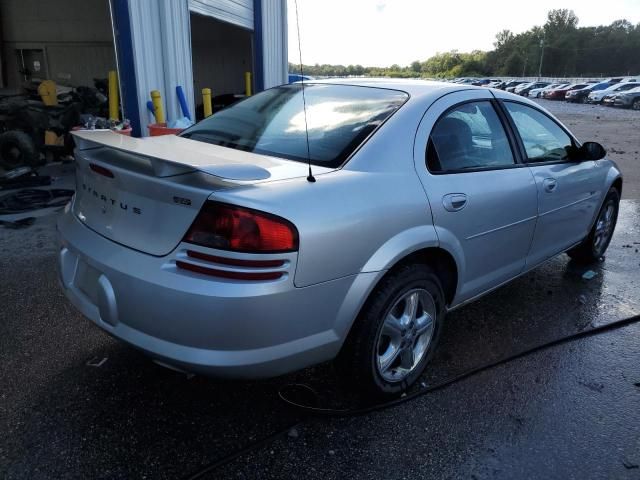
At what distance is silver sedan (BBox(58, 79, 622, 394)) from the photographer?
76.7 inches

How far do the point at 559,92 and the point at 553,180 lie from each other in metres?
45.4

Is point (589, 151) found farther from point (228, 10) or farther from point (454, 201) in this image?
point (228, 10)

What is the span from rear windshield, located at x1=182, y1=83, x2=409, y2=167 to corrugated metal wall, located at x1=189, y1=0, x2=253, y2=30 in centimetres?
582

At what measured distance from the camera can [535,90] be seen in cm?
4731

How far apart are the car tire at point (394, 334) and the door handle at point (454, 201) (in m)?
0.34

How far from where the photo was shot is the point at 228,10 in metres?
9.66

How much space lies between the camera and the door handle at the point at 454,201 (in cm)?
263

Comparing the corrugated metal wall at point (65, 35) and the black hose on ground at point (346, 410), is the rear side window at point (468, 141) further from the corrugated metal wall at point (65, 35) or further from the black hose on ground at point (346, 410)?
the corrugated metal wall at point (65, 35)

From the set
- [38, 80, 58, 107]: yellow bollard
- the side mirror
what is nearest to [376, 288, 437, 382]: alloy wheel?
the side mirror

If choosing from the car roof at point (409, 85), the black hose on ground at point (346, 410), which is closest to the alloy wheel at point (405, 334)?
the black hose on ground at point (346, 410)

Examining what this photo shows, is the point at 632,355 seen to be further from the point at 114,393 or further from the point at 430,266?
the point at 114,393

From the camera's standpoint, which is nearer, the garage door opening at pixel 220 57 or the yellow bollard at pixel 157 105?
the yellow bollard at pixel 157 105

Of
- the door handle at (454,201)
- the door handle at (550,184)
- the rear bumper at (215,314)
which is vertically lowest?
the rear bumper at (215,314)

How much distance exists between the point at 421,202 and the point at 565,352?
160 centimetres
